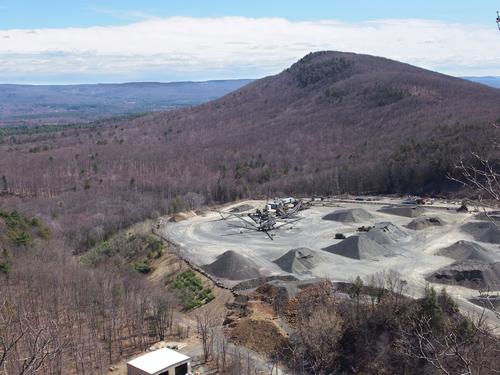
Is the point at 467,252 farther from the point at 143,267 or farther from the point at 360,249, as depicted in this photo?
the point at 143,267

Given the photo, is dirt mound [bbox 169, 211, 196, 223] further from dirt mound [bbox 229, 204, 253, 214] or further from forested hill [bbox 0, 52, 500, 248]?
dirt mound [bbox 229, 204, 253, 214]

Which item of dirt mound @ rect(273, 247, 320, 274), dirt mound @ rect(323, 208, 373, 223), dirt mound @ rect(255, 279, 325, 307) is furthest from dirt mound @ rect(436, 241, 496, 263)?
dirt mound @ rect(255, 279, 325, 307)

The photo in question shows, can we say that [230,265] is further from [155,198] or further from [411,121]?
[411,121]

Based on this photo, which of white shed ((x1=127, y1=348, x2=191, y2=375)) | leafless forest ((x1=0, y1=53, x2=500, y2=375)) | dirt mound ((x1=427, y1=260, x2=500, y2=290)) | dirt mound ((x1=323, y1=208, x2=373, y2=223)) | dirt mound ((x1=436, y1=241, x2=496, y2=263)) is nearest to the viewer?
white shed ((x1=127, y1=348, x2=191, y2=375))

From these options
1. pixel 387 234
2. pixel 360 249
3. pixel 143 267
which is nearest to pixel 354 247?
pixel 360 249

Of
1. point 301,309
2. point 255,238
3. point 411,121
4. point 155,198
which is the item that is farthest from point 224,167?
point 301,309
